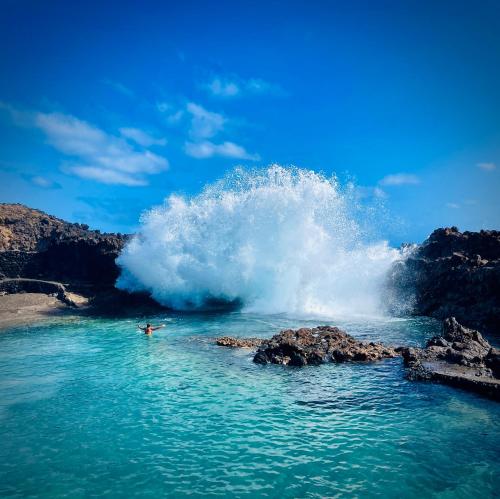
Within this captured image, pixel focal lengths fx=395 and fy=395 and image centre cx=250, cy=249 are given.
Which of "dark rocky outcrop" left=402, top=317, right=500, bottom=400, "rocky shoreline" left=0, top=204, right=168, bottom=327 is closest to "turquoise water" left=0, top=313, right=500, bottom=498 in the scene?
"dark rocky outcrop" left=402, top=317, right=500, bottom=400

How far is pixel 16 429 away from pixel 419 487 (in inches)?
409

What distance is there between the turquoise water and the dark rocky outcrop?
576mm

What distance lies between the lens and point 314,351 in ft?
53.8

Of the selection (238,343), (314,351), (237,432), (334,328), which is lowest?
(237,432)

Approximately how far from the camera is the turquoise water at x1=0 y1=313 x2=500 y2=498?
8133mm

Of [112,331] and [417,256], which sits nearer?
[112,331]

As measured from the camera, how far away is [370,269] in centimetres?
3562

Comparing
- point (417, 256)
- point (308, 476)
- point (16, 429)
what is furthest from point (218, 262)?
point (308, 476)

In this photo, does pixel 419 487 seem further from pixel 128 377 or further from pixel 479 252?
pixel 479 252

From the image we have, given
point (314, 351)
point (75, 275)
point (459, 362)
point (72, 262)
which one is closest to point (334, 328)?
point (314, 351)

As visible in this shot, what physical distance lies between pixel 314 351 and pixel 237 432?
672cm

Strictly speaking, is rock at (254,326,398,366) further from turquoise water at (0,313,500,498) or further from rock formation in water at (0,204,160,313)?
rock formation in water at (0,204,160,313)

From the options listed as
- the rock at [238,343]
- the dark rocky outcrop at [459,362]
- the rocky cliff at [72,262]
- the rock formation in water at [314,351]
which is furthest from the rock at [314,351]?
the rocky cliff at [72,262]

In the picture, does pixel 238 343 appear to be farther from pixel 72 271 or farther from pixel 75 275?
pixel 72 271
